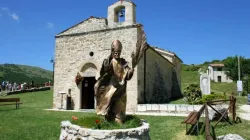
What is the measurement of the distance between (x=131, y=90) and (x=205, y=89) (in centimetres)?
673

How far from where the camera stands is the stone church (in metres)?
15.5

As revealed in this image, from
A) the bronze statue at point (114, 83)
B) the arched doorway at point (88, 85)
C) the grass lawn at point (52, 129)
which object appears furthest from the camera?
the arched doorway at point (88, 85)

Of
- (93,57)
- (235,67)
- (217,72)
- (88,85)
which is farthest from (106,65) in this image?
(217,72)

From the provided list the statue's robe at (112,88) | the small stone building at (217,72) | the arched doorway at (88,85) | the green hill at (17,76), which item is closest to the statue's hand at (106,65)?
the statue's robe at (112,88)

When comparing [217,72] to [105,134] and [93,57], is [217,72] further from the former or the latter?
[105,134]

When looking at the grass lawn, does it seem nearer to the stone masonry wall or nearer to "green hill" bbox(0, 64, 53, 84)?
the stone masonry wall

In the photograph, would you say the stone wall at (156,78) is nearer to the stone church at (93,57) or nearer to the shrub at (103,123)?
the stone church at (93,57)

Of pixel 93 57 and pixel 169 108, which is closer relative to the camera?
pixel 169 108

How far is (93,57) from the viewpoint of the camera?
54.9 ft

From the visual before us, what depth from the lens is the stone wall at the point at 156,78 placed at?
695 inches

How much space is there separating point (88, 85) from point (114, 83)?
1161cm

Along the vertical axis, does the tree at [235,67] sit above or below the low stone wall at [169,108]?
above

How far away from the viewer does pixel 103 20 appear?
54.9ft

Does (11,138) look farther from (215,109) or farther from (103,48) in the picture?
(103,48)
